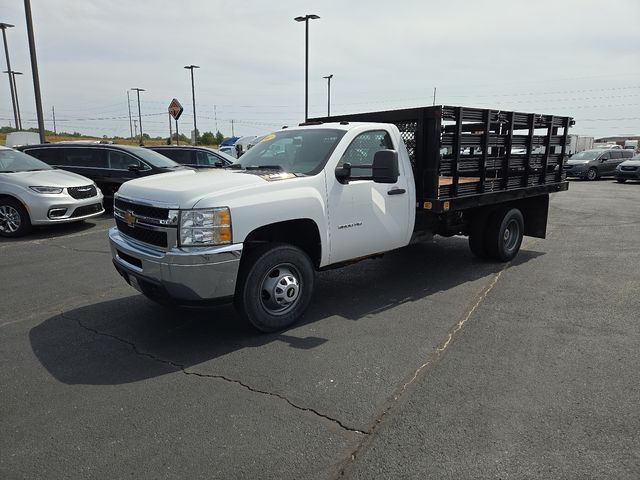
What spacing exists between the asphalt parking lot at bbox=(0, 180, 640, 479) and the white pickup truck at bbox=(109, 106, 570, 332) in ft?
2.01

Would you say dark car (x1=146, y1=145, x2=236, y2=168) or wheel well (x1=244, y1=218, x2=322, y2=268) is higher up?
dark car (x1=146, y1=145, x2=236, y2=168)

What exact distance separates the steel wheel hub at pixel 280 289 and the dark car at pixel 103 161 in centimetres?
792

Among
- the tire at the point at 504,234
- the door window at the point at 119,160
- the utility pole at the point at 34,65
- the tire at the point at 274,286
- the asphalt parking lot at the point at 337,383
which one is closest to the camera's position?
the asphalt parking lot at the point at 337,383

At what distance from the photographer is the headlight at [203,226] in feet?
12.2

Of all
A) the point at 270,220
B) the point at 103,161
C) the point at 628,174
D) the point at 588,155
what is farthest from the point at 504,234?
the point at 588,155

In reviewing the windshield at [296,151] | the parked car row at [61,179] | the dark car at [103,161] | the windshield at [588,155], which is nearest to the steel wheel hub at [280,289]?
the windshield at [296,151]

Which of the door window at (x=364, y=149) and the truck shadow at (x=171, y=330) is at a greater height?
the door window at (x=364, y=149)

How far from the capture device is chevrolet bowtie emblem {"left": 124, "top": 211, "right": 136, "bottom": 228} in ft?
13.7

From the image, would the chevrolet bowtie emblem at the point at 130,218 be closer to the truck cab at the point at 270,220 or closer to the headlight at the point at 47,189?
the truck cab at the point at 270,220

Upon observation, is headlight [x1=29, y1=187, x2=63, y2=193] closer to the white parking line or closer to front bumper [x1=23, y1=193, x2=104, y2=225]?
front bumper [x1=23, y1=193, x2=104, y2=225]

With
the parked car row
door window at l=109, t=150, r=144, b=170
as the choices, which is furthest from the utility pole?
door window at l=109, t=150, r=144, b=170

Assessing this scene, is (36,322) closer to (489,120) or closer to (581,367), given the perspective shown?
(581,367)

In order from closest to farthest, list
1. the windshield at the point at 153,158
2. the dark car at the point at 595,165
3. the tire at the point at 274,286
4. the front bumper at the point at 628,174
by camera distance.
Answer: the tire at the point at 274,286, the windshield at the point at 153,158, the front bumper at the point at 628,174, the dark car at the point at 595,165

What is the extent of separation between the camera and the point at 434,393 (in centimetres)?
329
